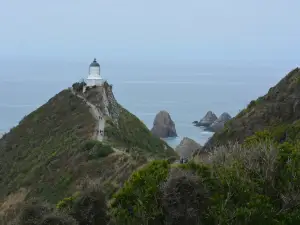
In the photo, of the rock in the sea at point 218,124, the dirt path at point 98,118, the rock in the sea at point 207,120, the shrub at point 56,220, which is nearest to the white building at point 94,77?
the dirt path at point 98,118

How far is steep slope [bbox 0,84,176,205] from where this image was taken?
3075cm

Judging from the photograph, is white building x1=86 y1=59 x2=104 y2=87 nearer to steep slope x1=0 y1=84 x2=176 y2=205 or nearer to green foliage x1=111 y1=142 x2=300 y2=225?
steep slope x1=0 y1=84 x2=176 y2=205

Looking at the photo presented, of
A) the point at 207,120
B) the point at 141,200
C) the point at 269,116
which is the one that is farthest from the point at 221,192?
the point at 207,120

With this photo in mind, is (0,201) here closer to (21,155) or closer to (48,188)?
(48,188)

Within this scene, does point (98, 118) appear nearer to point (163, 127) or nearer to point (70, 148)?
point (70, 148)

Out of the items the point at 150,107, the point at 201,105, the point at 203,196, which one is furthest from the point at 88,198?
the point at 201,105

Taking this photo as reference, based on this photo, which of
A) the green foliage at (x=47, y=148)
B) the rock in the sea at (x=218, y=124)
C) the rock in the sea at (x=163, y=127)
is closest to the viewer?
the green foliage at (x=47, y=148)

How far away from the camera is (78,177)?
31422 mm

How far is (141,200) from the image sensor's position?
14133mm

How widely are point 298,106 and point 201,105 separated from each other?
89096 mm

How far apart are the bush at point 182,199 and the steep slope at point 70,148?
8.03 m

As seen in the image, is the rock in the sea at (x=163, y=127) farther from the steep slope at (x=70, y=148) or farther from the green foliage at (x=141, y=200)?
the green foliage at (x=141, y=200)

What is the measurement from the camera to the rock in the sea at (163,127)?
8462cm

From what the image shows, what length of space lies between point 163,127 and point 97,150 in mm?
51860
